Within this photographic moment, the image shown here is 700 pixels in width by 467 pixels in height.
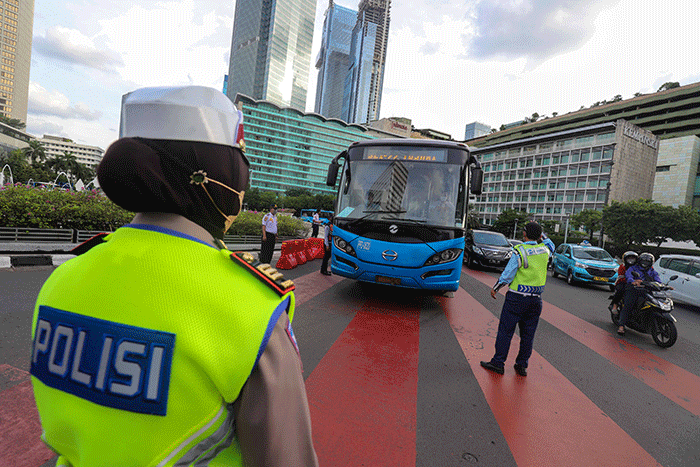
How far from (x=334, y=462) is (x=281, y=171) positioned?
10688 centimetres

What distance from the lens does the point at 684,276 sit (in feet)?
31.5

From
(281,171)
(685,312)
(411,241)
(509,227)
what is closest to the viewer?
(411,241)

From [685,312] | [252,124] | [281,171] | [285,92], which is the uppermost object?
[285,92]

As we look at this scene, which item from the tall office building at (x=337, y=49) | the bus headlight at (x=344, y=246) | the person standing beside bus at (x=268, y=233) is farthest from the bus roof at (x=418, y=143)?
the tall office building at (x=337, y=49)

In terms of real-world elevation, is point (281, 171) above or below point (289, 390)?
above

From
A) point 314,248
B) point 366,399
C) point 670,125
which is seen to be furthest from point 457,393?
point 670,125

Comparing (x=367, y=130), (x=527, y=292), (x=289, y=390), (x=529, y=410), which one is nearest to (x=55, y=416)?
(x=289, y=390)

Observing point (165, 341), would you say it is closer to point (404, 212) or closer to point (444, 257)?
point (444, 257)

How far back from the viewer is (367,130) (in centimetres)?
12200

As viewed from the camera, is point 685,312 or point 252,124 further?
point 252,124

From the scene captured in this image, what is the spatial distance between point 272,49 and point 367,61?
6109 centimetres

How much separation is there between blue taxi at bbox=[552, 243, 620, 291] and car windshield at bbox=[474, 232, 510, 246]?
2248 mm

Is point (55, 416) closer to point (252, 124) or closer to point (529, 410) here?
point (529, 410)

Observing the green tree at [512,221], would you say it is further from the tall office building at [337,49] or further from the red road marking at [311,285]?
the tall office building at [337,49]
